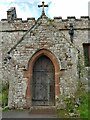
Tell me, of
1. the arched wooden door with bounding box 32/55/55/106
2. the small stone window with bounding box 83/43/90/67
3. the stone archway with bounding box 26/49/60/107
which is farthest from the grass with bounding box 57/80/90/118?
the small stone window with bounding box 83/43/90/67

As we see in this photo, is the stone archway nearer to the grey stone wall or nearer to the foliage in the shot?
the grey stone wall

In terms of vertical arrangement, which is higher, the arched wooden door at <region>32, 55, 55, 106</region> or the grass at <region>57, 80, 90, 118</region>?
the arched wooden door at <region>32, 55, 55, 106</region>

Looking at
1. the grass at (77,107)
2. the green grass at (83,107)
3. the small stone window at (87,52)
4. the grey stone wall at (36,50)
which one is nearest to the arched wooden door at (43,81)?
the grey stone wall at (36,50)

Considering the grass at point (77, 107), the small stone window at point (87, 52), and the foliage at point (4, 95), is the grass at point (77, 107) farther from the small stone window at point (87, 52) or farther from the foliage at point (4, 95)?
the small stone window at point (87, 52)

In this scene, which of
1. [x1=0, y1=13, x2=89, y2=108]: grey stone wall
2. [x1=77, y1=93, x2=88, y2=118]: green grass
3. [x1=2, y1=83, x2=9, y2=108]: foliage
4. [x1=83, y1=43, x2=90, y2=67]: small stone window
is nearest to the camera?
[x1=77, y1=93, x2=88, y2=118]: green grass

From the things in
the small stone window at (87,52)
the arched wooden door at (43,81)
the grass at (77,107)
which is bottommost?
the grass at (77,107)

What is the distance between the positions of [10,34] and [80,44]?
5.45 meters

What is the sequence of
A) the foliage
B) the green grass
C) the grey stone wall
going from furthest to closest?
1. the foliage
2. the grey stone wall
3. the green grass

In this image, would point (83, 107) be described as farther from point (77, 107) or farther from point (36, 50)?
point (36, 50)

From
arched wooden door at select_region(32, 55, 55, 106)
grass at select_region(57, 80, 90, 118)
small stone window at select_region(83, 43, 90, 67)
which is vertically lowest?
grass at select_region(57, 80, 90, 118)

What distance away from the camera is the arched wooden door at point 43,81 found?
16547mm

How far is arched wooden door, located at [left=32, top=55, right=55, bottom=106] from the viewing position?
16.5 meters

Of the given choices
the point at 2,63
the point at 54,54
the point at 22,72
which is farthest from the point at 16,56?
the point at 2,63

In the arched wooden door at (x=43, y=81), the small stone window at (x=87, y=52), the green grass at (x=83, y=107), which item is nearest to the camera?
the green grass at (x=83, y=107)
